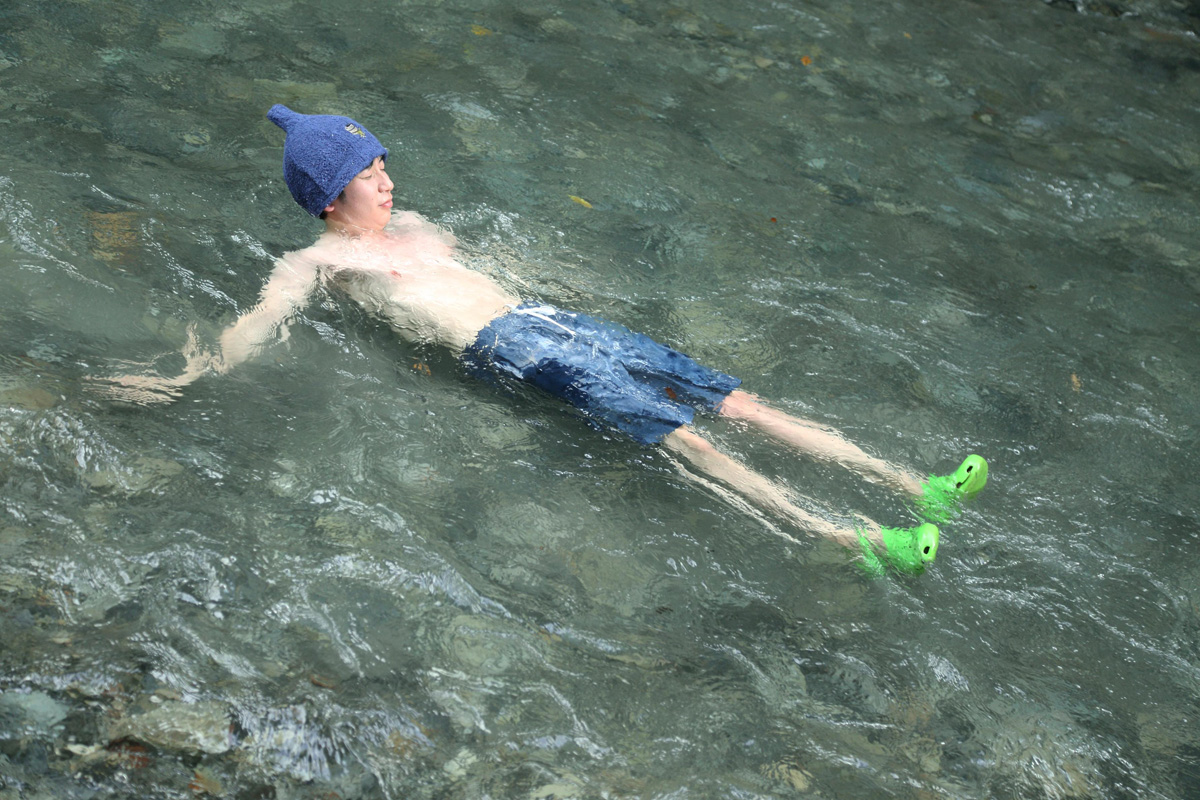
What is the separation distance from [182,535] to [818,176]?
11.9 feet

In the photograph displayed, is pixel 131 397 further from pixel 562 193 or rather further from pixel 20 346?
pixel 562 193

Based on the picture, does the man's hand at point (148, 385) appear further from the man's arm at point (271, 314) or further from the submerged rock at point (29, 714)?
the submerged rock at point (29, 714)

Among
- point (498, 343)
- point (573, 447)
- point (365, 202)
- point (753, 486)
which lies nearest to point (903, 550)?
point (753, 486)

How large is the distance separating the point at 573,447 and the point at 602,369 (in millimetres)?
285

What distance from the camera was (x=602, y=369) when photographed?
3238 mm

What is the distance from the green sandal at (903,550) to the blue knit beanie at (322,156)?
2131mm

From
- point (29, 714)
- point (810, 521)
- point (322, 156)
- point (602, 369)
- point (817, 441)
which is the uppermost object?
point (322, 156)

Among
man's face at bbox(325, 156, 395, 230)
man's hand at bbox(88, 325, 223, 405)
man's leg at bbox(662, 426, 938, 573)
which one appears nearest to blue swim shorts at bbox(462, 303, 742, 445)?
man's leg at bbox(662, 426, 938, 573)

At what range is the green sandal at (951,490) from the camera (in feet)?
10.2

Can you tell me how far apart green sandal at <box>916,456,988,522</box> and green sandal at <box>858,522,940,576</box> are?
0.22 metres

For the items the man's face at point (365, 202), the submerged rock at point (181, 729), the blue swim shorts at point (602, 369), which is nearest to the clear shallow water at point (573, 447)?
the submerged rock at point (181, 729)

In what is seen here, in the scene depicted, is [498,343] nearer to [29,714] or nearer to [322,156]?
[322,156]

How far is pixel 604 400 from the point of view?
3221 mm

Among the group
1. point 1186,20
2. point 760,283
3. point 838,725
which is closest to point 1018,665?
point 838,725
